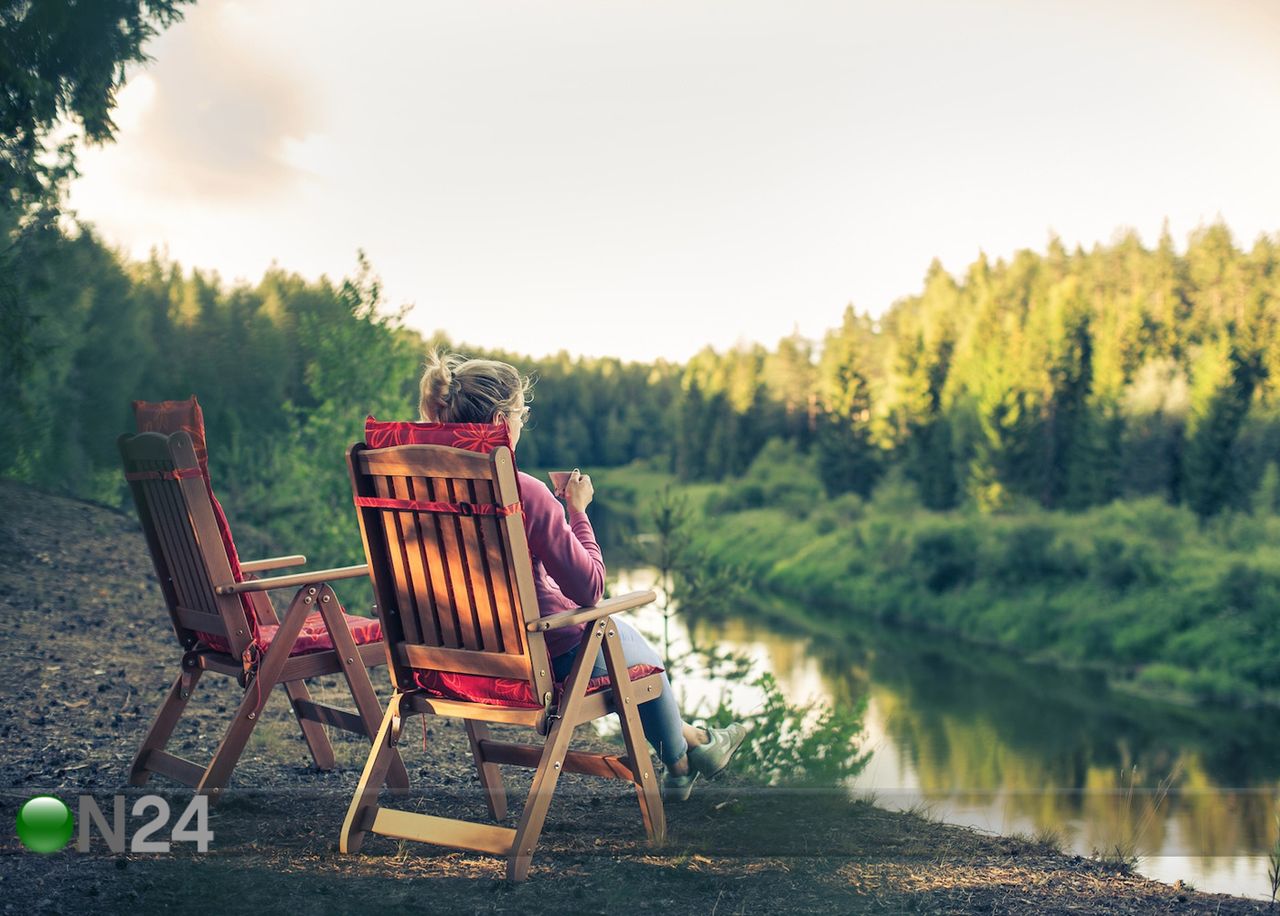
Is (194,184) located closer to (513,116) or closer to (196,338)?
(196,338)

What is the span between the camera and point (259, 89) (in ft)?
93.1

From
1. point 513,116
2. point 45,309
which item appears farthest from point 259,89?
point 45,309

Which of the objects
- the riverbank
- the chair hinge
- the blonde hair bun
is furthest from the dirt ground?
the riverbank

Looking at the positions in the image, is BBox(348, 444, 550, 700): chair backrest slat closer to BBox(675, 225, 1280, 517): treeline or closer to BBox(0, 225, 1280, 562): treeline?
BBox(0, 225, 1280, 562): treeline

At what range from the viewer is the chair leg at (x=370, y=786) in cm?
355

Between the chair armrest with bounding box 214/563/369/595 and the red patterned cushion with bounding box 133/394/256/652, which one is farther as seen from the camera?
the red patterned cushion with bounding box 133/394/256/652

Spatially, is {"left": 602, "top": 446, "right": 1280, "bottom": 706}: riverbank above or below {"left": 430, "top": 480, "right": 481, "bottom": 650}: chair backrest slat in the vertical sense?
below

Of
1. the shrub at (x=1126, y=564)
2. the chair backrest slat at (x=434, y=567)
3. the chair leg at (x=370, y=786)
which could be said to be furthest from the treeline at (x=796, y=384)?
the shrub at (x=1126, y=564)

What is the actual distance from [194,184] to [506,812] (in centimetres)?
2697

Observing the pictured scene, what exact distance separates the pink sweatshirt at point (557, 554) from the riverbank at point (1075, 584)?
3012 centimetres

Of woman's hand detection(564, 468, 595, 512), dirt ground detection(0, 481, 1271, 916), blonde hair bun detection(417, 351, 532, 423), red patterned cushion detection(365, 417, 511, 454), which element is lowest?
dirt ground detection(0, 481, 1271, 916)

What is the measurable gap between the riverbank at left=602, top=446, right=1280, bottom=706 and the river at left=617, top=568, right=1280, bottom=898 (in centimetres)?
160

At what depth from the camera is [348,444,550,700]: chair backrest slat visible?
3250 mm

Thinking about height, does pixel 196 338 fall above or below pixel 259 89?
below
